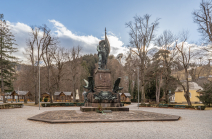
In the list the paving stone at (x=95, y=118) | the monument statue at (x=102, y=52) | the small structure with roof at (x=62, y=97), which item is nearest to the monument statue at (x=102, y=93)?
the monument statue at (x=102, y=52)

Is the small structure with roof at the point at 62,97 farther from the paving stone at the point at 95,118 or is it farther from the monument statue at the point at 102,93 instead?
the paving stone at the point at 95,118

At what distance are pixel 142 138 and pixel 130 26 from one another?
25421mm

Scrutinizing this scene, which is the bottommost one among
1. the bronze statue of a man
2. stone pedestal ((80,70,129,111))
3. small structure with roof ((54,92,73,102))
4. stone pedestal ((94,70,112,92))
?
small structure with roof ((54,92,73,102))

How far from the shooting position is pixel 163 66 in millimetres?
29297

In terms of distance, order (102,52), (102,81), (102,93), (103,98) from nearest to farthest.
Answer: (103,98) < (102,93) < (102,81) < (102,52)

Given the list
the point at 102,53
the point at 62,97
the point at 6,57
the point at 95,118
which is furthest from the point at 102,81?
the point at 62,97

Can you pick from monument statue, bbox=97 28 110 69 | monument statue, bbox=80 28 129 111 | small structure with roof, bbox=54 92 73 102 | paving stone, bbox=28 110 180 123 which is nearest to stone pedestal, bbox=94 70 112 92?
monument statue, bbox=80 28 129 111

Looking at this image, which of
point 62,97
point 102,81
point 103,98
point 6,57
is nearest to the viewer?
point 103,98

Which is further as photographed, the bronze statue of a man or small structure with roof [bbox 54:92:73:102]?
small structure with roof [bbox 54:92:73:102]

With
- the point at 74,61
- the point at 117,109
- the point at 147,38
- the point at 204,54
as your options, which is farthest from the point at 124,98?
the point at 117,109

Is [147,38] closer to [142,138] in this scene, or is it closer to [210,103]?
[210,103]

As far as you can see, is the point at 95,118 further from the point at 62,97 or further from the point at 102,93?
the point at 62,97

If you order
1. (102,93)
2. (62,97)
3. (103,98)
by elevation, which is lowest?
(62,97)

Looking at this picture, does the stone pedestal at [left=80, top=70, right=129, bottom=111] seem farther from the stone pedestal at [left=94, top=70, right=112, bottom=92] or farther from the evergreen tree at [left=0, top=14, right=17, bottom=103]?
the evergreen tree at [left=0, top=14, right=17, bottom=103]
